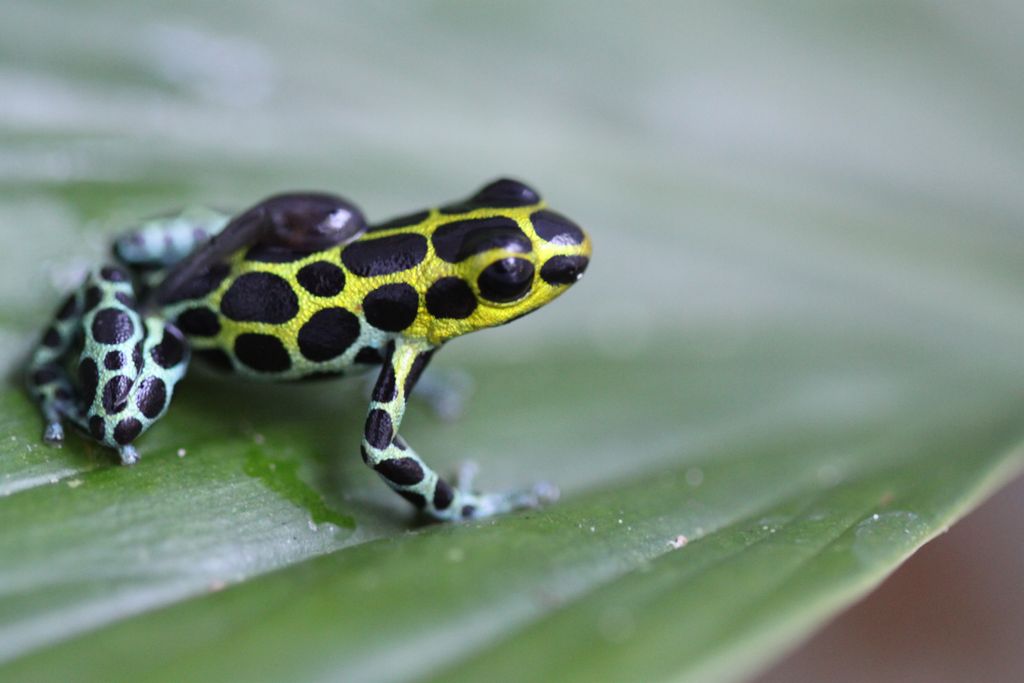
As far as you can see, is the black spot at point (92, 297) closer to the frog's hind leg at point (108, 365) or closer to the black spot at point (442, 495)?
the frog's hind leg at point (108, 365)

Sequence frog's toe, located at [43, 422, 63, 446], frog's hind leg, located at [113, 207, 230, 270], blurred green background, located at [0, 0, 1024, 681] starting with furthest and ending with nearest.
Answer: frog's hind leg, located at [113, 207, 230, 270]
frog's toe, located at [43, 422, 63, 446]
blurred green background, located at [0, 0, 1024, 681]

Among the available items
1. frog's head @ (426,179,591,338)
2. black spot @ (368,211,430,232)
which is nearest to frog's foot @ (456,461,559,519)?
frog's head @ (426,179,591,338)

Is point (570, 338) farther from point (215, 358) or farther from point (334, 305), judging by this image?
point (215, 358)

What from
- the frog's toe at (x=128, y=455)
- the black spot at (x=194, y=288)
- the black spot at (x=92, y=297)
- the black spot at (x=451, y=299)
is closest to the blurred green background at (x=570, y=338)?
the frog's toe at (x=128, y=455)

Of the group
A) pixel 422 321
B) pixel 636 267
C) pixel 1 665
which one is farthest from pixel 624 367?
pixel 1 665

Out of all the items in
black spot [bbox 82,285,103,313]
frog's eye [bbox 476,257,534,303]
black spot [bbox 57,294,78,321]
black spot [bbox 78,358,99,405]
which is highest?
frog's eye [bbox 476,257,534,303]

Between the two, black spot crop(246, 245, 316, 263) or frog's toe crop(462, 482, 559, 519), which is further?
black spot crop(246, 245, 316, 263)

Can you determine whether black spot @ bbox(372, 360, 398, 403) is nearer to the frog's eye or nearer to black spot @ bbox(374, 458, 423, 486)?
black spot @ bbox(374, 458, 423, 486)
